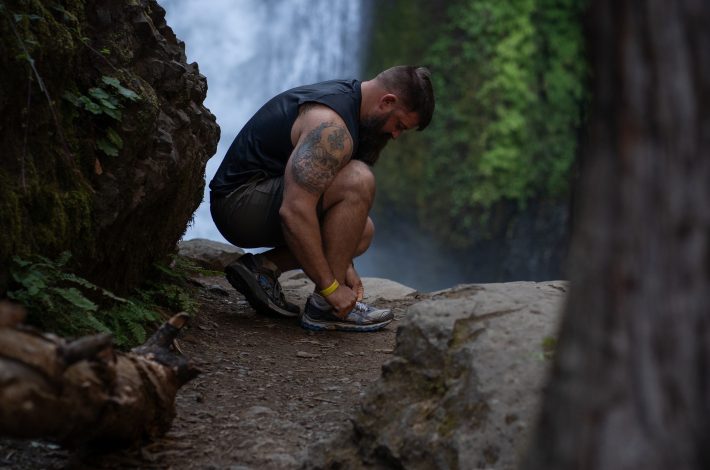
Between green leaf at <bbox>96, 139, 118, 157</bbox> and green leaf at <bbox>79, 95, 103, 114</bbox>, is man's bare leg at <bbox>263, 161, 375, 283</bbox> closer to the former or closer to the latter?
green leaf at <bbox>96, 139, 118, 157</bbox>

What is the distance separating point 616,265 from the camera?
1.05 meters

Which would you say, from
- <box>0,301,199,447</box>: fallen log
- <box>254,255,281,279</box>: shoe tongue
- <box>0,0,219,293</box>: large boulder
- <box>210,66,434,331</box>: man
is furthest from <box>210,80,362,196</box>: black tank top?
<box>0,301,199,447</box>: fallen log

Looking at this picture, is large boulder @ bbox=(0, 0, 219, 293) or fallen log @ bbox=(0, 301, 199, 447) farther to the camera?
large boulder @ bbox=(0, 0, 219, 293)

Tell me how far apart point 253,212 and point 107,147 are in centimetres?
106

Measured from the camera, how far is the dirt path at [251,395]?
2322mm

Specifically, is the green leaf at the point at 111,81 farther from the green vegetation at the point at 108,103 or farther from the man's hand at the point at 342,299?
the man's hand at the point at 342,299

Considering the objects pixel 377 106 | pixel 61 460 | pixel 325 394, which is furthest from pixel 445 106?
pixel 61 460

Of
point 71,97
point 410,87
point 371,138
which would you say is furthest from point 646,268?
point 371,138

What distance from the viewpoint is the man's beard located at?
13.9 ft

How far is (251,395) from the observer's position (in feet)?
10.2

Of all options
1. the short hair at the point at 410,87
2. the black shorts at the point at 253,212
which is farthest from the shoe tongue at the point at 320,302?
the short hair at the point at 410,87

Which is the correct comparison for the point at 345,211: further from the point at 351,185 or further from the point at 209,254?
the point at 209,254

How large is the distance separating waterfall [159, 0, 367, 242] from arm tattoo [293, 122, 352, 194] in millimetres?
12698

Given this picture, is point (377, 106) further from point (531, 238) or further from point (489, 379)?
point (531, 238)
